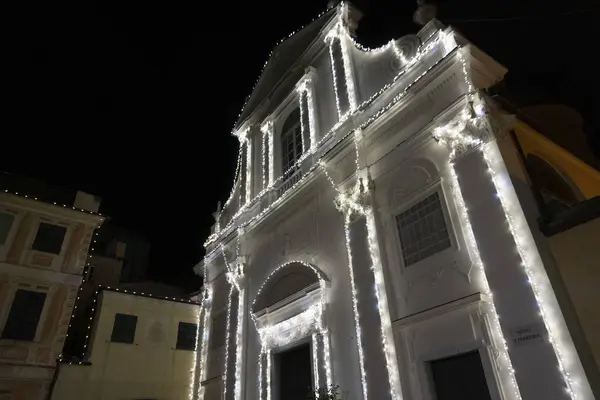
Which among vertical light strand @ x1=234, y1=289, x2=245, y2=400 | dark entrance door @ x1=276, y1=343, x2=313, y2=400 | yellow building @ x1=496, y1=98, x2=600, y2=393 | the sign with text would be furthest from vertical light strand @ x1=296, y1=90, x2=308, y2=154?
the sign with text

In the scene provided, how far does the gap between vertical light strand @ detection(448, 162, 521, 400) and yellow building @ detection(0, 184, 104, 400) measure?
45.1ft

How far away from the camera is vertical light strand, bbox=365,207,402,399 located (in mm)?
7398

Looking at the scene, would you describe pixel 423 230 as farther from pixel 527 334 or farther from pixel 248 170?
pixel 248 170

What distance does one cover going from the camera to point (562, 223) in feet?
20.6

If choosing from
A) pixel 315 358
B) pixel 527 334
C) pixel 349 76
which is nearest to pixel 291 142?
pixel 349 76

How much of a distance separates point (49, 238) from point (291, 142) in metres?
9.67

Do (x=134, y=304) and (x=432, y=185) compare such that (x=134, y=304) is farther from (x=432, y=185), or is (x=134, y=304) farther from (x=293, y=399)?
(x=432, y=185)

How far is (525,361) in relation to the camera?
5.77 metres

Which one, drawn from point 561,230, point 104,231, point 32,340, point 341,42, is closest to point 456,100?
point 561,230

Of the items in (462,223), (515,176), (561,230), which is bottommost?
(561,230)

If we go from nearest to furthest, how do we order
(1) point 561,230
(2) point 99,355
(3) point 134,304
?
(1) point 561,230
(2) point 99,355
(3) point 134,304

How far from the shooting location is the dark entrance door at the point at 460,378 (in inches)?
255

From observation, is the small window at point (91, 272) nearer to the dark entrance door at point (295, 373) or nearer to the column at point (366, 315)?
the dark entrance door at point (295, 373)

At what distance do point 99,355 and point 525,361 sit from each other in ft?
48.8
